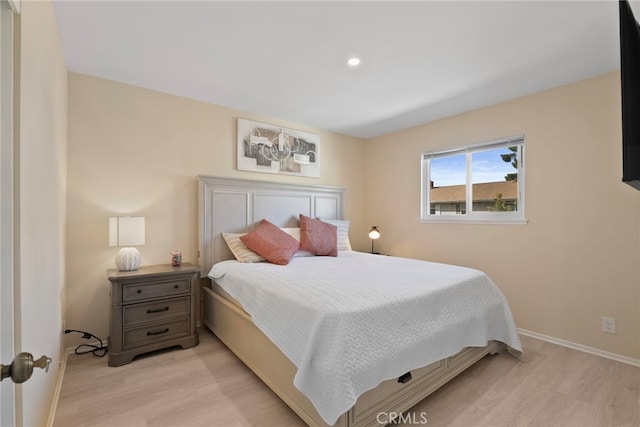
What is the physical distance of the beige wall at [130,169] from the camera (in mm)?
2510

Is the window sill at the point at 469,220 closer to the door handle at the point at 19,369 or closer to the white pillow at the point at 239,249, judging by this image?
the white pillow at the point at 239,249

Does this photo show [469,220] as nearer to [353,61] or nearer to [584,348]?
[584,348]

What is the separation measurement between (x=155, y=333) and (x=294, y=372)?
1438 mm

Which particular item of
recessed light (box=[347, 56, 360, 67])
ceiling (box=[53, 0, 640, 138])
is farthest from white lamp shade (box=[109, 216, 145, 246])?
recessed light (box=[347, 56, 360, 67])

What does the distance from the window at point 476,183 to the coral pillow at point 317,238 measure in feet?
4.32

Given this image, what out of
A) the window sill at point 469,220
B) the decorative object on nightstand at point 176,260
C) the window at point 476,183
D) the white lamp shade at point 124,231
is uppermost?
the window at point 476,183

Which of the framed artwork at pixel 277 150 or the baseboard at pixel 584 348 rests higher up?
the framed artwork at pixel 277 150

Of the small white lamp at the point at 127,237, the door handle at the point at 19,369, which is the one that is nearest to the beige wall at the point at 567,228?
the small white lamp at the point at 127,237

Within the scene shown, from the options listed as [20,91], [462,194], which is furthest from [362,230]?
[20,91]

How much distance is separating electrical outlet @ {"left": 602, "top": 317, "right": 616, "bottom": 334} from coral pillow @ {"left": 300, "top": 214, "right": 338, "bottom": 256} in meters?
2.46

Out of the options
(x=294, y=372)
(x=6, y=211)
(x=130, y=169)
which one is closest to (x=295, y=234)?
(x=130, y=169)

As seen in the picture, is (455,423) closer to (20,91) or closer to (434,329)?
(434,329)

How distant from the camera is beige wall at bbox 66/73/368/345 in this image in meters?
2.51

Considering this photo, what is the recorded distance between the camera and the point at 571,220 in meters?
2.65
